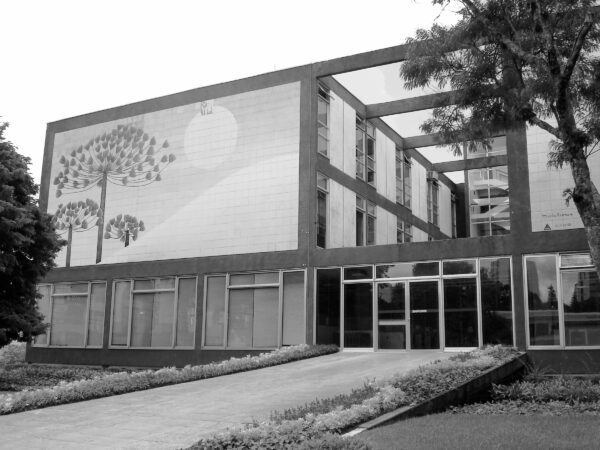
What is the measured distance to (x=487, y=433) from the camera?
331 inches

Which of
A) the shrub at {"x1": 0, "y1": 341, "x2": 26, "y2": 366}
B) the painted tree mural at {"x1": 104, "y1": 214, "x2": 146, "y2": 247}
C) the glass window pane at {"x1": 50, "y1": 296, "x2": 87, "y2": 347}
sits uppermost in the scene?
the painted tree mural at {"x1": 104, "y1": 214, "x2": 146, "y2": 247}

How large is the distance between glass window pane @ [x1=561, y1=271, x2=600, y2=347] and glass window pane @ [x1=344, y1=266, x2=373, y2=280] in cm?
582

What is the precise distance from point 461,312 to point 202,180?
35.7ft

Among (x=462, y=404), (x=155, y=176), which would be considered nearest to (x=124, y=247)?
(x=155, y=176)

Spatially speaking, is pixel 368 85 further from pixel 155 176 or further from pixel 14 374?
pixel 14 374

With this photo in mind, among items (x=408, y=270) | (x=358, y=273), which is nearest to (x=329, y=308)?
(x=358, y=273)

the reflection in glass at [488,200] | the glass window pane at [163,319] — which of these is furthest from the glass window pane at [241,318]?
the reflection in glass at [488,200]

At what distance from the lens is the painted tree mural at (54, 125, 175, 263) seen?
26297 millimetres

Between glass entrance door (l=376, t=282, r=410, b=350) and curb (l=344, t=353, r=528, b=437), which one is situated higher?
glass entrance door (l=376, t=282, r=410, b=350)

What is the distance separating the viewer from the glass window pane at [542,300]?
58.9 feet

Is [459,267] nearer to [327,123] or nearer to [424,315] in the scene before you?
[424,315]

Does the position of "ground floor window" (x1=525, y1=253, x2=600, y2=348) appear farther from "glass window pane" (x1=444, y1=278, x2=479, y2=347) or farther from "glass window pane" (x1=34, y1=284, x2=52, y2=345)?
"glass window pane" (x1=34, y1=284, x2=52, y2=345)

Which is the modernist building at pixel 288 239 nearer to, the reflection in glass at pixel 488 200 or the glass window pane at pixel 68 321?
the glass window pane at pixel 68 321

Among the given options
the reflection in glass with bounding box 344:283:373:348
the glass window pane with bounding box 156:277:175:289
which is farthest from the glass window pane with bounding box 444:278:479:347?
the glass window pane with bounding box 156:277:175:289
